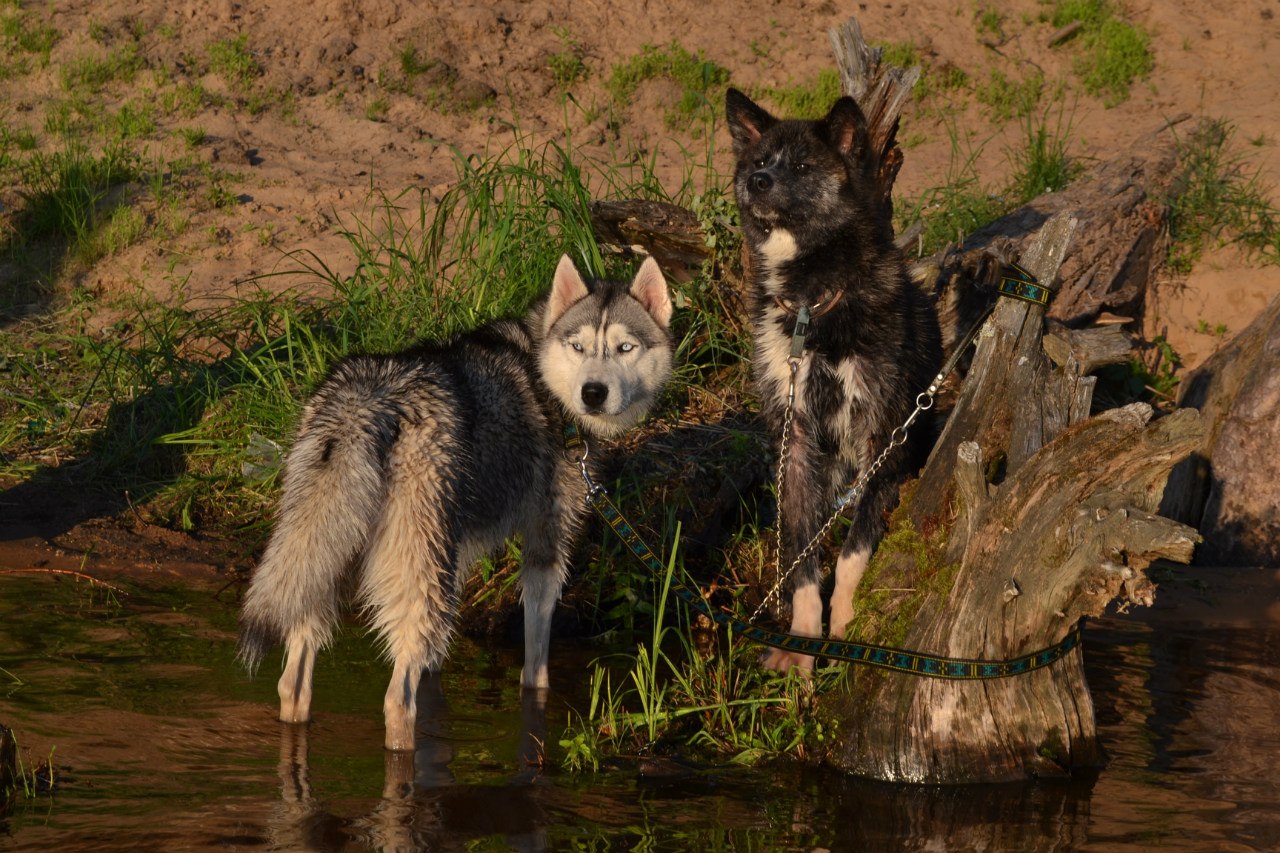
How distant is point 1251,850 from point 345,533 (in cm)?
302

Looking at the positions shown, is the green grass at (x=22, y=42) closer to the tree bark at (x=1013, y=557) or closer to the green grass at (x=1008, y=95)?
the green grass at (x=1008, y=95)

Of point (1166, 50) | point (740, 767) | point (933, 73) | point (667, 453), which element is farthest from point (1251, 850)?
point (1166, 50)

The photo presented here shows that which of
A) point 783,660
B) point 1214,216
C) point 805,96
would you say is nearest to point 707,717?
point 783,660

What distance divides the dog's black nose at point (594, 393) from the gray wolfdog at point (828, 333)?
0.75 m

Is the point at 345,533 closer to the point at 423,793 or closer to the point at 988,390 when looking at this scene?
the point at 423,793

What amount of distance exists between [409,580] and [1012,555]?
2058mm

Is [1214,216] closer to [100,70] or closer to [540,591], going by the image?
[540,591]

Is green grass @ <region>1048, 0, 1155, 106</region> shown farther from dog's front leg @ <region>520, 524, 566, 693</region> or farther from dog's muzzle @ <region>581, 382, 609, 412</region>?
dog's front leg @ <region>520, 524, 566, 693</region>

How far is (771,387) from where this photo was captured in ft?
17.9

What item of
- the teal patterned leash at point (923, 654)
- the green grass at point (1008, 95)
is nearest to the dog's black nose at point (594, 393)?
the teal patterned leash at point (923, 654)

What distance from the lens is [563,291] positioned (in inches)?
218

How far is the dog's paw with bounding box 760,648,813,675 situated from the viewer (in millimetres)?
5199

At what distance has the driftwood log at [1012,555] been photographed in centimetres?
415

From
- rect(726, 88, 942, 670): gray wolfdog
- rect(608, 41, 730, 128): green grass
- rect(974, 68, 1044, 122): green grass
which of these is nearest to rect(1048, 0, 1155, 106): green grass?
rect(974, 68, 1044, 122): green grass
